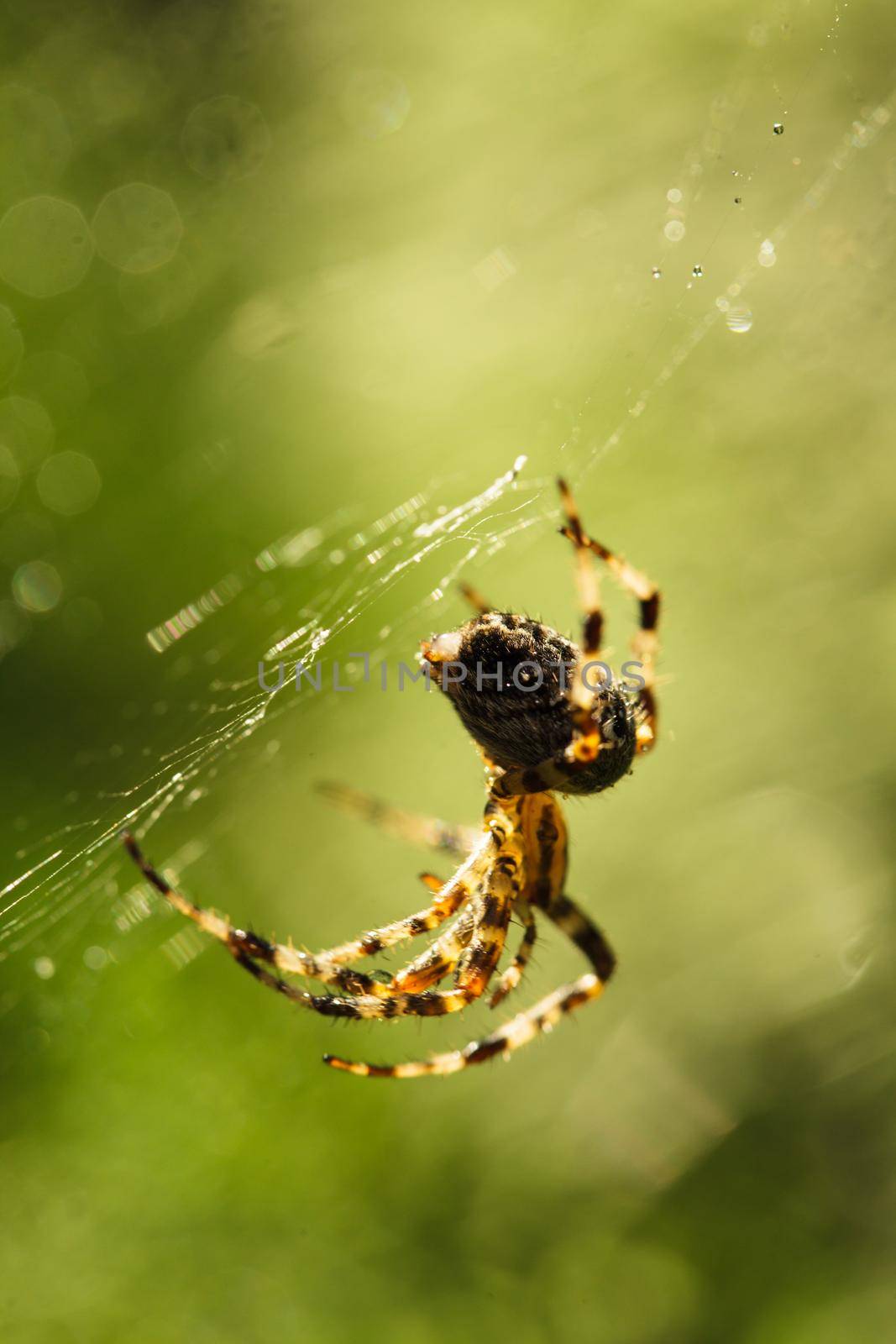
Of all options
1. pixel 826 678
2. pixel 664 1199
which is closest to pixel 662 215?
pixel 826 678

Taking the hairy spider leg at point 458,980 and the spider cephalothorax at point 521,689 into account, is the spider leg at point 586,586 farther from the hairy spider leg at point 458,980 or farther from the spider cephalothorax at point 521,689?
the hairy spider leg at point 458,980

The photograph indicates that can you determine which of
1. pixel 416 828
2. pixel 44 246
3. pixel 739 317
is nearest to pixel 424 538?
pixel 416 828

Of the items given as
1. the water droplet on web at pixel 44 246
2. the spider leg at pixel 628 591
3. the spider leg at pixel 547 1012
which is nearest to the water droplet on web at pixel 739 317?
the spider leg at pixel 628 591

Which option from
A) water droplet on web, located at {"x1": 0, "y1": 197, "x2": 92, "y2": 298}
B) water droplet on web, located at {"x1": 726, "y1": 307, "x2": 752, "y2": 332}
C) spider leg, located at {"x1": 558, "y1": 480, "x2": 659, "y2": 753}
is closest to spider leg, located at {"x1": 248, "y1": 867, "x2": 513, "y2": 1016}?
spider leg, located at {"x1": 558, "y1": 480, "x2": 659, "y2": 753}

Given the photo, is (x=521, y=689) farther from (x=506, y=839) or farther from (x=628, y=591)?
(x=506, y=839)

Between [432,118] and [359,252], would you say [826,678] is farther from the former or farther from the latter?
[432,118]

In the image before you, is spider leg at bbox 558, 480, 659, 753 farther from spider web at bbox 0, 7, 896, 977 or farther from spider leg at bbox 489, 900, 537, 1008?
spider leg at bbox 489, 900, 537, 1008
